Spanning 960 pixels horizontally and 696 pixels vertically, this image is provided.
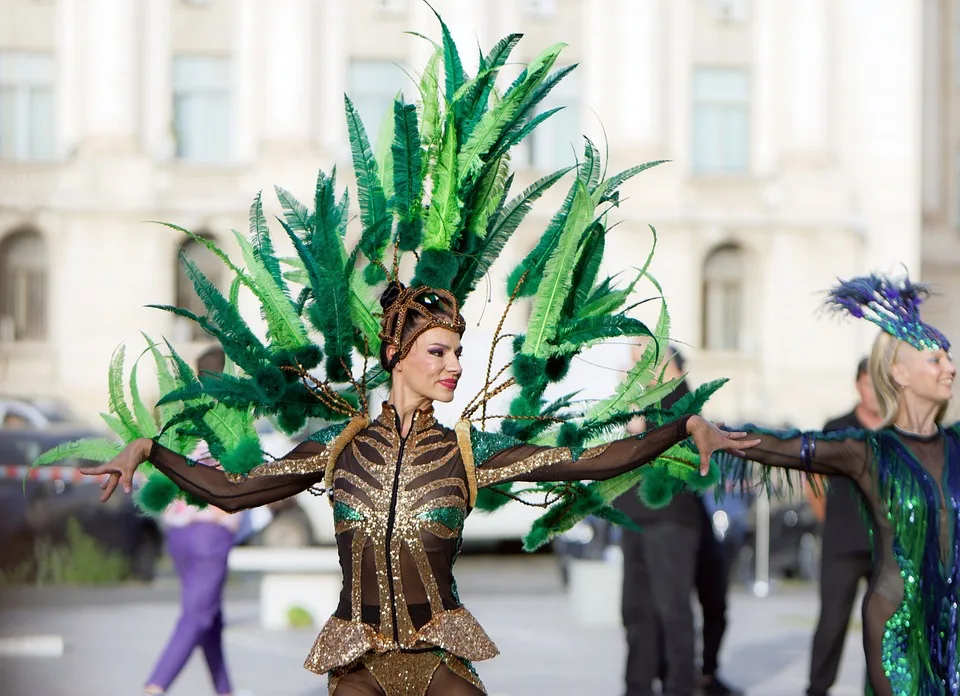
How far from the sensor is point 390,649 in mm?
4832

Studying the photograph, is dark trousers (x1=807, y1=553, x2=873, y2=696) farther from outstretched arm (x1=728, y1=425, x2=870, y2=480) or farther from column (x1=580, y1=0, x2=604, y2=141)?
column (x1=580, y1=0, x2=604, y2=141)

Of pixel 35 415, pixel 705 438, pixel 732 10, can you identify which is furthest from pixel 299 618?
pixel 732 10

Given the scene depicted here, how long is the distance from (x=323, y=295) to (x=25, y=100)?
3017 centimetres

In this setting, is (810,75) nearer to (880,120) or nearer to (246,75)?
(880,120)

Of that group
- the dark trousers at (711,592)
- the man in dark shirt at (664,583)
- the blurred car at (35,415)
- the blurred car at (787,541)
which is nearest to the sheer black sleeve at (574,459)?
the man in dark shirt at (664,583)

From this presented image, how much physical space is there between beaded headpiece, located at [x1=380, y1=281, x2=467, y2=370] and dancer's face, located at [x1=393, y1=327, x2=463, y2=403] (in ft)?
0.07

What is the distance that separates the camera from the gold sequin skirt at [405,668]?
15.9 ft

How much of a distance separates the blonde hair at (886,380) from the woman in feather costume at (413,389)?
3.87 ft

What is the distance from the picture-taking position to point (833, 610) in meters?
9.05

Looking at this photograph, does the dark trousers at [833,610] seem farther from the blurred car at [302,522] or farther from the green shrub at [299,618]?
Answer: the blurred car at [302,522]

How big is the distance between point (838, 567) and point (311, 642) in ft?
17.0

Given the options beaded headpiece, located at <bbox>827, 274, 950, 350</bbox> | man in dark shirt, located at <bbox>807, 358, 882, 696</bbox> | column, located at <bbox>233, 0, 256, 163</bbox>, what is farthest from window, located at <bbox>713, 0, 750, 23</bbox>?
beaded headpiece, located at <bbox>827, 274, 950, 350</bbox>

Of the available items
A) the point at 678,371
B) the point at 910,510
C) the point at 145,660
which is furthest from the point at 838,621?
the point at 145,660

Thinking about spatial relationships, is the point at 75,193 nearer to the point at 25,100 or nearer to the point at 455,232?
the point at 25,100
